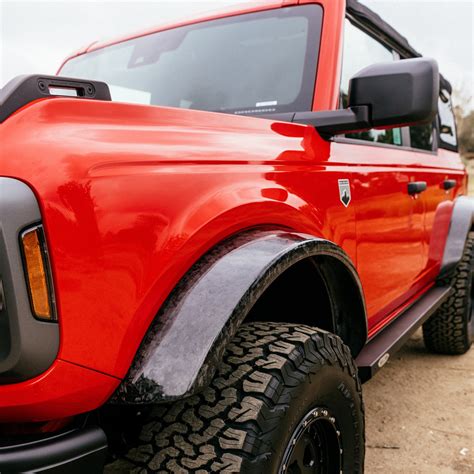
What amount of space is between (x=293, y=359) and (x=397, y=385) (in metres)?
2.15

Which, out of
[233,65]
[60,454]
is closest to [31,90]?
[60,454]

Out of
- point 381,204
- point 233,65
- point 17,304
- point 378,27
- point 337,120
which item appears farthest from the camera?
point 378,27

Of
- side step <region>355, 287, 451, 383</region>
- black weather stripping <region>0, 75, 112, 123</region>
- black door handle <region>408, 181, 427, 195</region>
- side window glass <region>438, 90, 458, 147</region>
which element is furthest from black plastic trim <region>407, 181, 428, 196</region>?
black weather stripping <region>0, 75, 112, 123</region>

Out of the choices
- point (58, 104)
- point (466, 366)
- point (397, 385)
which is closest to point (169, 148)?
point (58, 104)

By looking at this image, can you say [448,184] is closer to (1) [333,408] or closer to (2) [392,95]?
(2) [392,95]

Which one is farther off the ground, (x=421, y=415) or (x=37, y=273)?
(x=37, y=273)

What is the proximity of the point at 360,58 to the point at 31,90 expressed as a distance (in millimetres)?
1609

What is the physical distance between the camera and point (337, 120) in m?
1.75

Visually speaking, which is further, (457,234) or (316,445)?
(457,234)

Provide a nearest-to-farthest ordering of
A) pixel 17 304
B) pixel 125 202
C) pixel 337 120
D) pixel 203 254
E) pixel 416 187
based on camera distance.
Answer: pixel 17 304
pixel 125 202
pixel 203 254
pixel 337 120
pixel 416 187

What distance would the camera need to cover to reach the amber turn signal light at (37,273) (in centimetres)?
95

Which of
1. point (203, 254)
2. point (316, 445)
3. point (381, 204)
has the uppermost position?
point (203, 254)

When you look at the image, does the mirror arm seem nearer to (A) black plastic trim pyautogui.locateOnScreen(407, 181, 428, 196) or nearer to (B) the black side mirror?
(B) the black side mirror

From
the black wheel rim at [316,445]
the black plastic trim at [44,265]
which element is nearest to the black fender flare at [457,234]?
the black wheel rim at [316,445]
